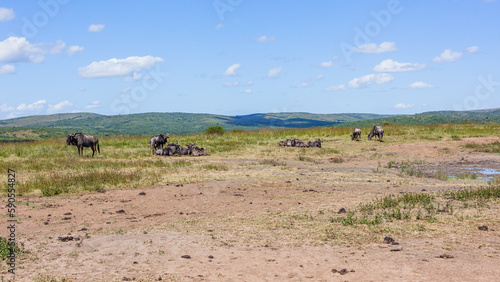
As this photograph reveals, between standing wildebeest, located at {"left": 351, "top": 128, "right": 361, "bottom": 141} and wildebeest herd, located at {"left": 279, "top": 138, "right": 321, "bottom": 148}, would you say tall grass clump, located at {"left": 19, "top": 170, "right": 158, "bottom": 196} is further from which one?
standing wildebeest, located at {"left": 351, "top": 128, "right": 361, "bottom": 141}

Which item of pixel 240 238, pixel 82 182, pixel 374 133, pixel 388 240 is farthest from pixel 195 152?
pixel 388 240

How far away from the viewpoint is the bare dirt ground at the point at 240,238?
6.51 meters

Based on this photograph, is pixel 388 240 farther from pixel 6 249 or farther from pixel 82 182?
pixel 82 182

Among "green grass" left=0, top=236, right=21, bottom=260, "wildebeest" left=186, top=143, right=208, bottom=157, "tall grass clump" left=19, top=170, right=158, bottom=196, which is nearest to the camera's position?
"green grass" left=0, top=236, right=21, bottom=260

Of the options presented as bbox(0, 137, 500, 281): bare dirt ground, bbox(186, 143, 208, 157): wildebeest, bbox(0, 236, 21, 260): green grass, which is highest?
bbox(186, 143, 208, 157): wildebeest

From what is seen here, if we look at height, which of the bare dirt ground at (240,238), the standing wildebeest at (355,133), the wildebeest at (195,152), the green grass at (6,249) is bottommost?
the bare dirt ground at (240,238)

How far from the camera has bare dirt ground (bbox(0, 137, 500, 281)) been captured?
21.4ft

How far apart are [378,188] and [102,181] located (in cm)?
1095

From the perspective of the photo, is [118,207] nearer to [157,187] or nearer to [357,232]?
[157,187]

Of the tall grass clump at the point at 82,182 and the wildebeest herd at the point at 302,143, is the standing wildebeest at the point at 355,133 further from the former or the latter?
the tall grass clump at the point at 82,182

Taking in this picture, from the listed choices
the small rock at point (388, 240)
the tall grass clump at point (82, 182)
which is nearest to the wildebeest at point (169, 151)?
the tall grass clump at point (82, 182)

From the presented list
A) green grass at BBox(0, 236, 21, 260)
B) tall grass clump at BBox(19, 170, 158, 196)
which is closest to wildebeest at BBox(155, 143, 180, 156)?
tall grass clump at BBox(19, 170, 158, 196)

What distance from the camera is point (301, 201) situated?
1237 cm

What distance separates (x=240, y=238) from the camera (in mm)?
8438
